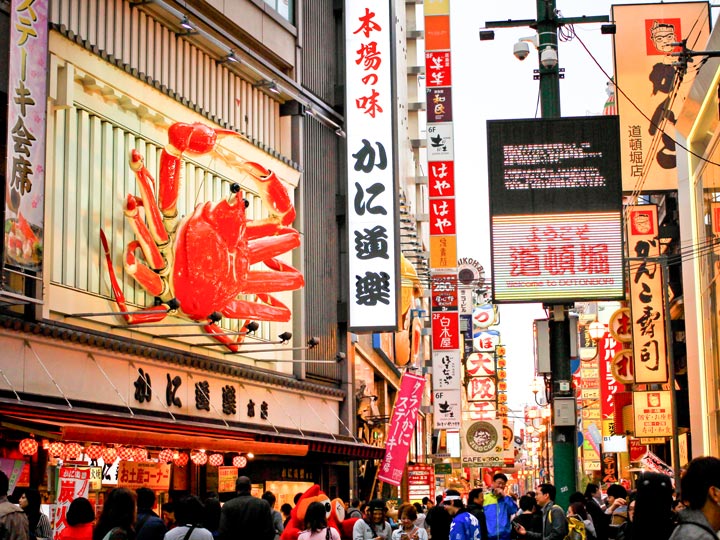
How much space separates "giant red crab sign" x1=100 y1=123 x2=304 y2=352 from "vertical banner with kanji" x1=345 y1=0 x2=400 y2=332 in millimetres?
4130

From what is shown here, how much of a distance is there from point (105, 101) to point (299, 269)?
9.62 m

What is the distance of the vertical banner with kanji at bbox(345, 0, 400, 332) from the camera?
29781 millimetres

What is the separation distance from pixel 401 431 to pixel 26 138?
1649cm

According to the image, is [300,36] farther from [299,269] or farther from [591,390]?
[591,390]

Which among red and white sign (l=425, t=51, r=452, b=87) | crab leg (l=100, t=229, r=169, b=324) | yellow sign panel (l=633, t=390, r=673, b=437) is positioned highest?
red and white sign (l=425, t=51, r=452, b=87)

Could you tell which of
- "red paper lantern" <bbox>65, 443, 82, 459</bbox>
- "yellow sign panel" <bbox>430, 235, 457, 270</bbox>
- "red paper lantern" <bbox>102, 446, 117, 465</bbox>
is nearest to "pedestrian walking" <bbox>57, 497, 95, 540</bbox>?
"red paper lantern" <bbox>65, 443, 82, 459</bbox>

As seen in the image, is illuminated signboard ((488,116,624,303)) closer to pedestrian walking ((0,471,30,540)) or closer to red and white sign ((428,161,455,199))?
pedestrian walking ((0,471,30,540))

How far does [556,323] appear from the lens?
18484mm

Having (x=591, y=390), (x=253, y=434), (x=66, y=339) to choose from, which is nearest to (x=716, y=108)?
(x=253, y=434)

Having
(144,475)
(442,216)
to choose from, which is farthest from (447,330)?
(144,475)

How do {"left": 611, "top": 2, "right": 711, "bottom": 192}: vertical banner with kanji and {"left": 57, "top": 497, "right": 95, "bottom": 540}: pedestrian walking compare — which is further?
{"left": 611, "top": 2, "right": 711, "bottom": 192}: vertical banner with kanji

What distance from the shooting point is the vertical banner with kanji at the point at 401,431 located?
3020cm

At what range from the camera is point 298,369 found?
2997 centimetres

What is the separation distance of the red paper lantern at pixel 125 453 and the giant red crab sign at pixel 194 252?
224cm
